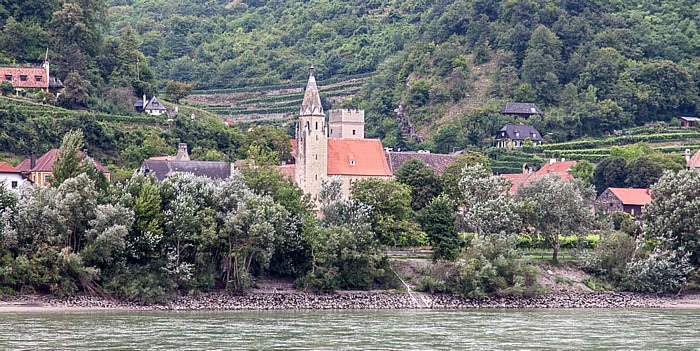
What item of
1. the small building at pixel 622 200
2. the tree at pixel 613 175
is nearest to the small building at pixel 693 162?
the tree at pixel 613 175

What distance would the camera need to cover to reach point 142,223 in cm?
7031

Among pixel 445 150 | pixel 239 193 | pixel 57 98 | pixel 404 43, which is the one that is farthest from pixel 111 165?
pixel 404 43

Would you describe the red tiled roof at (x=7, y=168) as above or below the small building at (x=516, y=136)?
below

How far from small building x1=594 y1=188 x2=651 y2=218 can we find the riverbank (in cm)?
2493

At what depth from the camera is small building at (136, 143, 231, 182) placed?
9650 cm

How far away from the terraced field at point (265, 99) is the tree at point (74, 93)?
149 feet

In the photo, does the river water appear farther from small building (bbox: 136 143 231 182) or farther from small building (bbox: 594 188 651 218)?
small building (bbox: 594 188 651 218)

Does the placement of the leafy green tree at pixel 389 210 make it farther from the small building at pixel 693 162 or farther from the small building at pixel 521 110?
the small building at pixel 521 110

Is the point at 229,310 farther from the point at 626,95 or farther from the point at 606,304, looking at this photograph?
the point at 626,95

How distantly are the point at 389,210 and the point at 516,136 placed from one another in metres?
55.4

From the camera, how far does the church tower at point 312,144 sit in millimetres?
90812

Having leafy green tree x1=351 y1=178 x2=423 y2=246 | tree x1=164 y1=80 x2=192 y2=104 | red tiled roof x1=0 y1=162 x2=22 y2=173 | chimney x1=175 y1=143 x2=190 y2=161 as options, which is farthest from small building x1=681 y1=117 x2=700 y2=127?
red tiled roof x1=0 y1=162 x2=22 y2=173

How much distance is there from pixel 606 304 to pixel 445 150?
6109 cm

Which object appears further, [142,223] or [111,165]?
[111,165]
